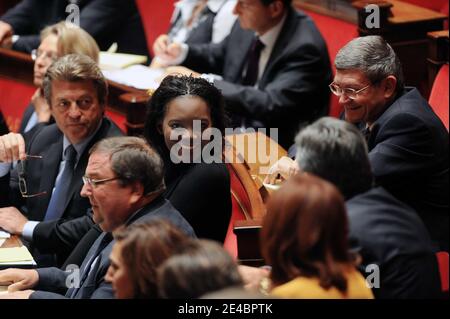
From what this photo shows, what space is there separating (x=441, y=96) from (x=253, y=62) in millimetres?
669

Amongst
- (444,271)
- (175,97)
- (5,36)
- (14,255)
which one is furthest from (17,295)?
(5,36)

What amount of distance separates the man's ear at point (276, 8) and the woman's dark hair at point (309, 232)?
161 centimetres

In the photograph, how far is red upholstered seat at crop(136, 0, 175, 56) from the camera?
370cm

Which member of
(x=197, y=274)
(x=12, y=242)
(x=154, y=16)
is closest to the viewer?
(x=197, y=274)

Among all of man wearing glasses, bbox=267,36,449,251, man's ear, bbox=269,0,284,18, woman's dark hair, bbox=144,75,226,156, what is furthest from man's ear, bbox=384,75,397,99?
man's ear, bbox=269,0,284,18

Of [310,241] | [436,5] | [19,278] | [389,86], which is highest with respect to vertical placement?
[436,5]

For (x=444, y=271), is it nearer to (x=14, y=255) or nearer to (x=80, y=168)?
(x=14, y=255)

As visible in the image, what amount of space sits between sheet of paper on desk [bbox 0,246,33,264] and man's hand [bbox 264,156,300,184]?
55 centimetres

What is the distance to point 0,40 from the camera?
341cm

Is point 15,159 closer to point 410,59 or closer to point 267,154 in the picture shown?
point 267,154

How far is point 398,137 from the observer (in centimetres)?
203

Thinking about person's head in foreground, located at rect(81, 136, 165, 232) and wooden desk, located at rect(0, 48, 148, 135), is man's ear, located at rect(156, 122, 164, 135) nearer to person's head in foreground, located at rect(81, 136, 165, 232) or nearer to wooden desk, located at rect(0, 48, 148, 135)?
person's head in foreground, located at rect(81, 136, 165, 232)
